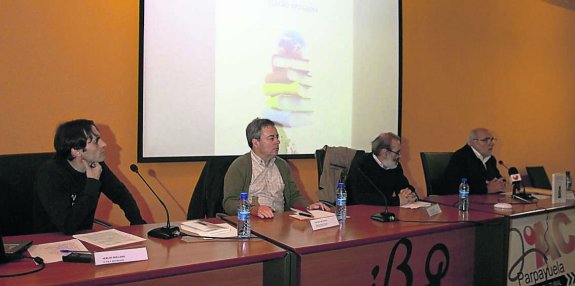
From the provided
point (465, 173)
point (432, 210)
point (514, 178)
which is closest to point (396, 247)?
point (432, 210)

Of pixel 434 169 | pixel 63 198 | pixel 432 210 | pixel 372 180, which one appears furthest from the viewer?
pixel 434 169

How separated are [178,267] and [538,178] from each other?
4.74m

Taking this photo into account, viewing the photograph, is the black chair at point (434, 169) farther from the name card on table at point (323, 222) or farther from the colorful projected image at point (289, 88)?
the name card on table at point (323, 222)

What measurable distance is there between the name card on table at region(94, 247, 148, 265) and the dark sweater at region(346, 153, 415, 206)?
153 cm

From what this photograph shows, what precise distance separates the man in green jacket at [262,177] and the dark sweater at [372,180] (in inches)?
13.3

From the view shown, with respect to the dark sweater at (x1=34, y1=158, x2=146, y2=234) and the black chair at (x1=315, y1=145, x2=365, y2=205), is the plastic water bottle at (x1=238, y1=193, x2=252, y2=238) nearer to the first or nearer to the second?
the dark sweater at (x1=34, y1=158, x2=146, y2=234)

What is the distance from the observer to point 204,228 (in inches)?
72.6

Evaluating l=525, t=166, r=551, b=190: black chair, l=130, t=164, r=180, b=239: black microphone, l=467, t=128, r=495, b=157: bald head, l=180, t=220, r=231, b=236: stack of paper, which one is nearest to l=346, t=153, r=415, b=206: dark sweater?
l=467, t=128, r=495, b=157: bald head

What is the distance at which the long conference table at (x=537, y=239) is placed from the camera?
94.4 inches

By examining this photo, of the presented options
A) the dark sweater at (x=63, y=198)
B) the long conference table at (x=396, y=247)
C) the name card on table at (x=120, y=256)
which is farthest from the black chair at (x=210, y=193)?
→ the name card on table at (x=120, y=256)

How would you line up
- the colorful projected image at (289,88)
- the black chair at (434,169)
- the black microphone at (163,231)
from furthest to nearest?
the colorful projected image at (289,88) < the black chair at (434,169) < the black microphone at (163,231)

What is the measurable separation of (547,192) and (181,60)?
2.61 metres

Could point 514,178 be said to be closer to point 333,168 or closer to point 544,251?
point 544,251

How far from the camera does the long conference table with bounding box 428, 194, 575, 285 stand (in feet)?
7.87
